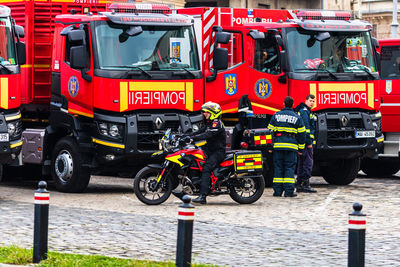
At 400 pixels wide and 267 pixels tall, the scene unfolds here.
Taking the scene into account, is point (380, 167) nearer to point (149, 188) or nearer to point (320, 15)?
point (320, 15)

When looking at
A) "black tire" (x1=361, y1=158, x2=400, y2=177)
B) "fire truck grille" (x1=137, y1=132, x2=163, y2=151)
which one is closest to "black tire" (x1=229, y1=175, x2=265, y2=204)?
"fire truck grille" (x1=137, y1=132, x2=163, y2=151)

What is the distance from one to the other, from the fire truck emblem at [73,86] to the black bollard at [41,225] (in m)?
7.93

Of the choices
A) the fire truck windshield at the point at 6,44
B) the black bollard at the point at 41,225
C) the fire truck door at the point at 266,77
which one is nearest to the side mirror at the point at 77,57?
the fire truck windshield at the point at 6,44

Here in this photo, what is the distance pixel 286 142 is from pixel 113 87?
3.09m

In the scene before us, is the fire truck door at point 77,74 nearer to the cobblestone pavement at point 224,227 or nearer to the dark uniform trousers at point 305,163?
the cobblestone pavement at point 224,227

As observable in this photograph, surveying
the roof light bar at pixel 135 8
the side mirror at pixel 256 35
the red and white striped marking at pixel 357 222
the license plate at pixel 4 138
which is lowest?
the red and white striped marking at pixel 357 222

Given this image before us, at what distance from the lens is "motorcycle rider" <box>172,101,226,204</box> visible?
15.5m

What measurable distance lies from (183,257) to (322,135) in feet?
32.7

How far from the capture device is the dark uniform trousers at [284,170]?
55.5ft

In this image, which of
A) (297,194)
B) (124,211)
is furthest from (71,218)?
(297,194)

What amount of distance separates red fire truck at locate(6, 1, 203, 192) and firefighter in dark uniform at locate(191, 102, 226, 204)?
1.53 metres

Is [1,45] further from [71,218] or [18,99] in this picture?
[71,218]

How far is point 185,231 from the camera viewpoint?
8.51 metres

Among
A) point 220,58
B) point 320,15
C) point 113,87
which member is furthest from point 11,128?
point 320,15
